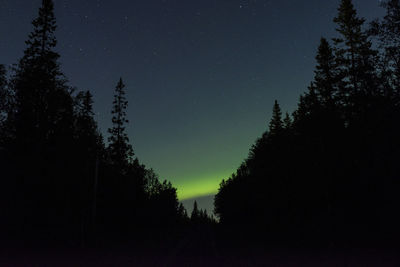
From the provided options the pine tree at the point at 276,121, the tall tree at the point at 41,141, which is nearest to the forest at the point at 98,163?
the tall tree at the point at 41,141

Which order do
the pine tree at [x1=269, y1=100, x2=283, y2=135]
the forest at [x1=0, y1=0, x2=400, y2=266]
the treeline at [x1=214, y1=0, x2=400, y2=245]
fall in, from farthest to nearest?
the pine tree at [x1=269, y1=100, x2=283, y2=135] → the forest at [x1=0, y1=0, x2=400, y2=266] → the treeline at [x1=214, y1=0, x2=400, y2=245]

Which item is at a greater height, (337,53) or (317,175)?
(337,53)

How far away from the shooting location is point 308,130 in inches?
1237

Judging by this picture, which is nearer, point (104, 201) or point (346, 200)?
point (346, 200)

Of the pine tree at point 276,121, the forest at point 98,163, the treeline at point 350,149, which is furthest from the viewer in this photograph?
the pine tree at point 276,121

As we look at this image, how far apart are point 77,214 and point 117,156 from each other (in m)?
13.7

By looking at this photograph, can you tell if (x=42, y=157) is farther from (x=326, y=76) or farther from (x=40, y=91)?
(x=326, y=76)

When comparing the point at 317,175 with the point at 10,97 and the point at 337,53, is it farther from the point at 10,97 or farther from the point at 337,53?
the point at 10,97

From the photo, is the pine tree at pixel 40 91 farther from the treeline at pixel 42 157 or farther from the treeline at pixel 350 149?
the treeline at pixel 350 149

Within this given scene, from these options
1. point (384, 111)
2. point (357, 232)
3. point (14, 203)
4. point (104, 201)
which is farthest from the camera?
point (104, 201)

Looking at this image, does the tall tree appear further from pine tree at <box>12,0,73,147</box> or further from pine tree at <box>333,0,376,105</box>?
pine tree at <box>333,0,376,105</box>

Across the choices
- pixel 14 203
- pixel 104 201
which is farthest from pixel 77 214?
pixel 104 201

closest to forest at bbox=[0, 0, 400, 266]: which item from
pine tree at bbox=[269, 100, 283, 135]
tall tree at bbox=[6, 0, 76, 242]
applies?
tall tree at bbox=[6, 0, 76, 242]

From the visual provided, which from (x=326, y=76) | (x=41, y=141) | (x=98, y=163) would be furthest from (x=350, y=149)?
(x=41, y=141)
